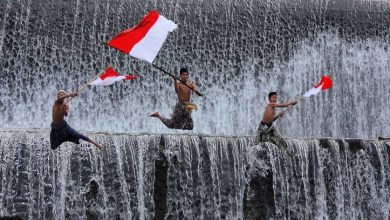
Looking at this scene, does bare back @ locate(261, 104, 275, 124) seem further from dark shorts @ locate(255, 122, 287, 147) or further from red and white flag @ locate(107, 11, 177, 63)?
red and white flag @ locate(107, 11, 177, 63)

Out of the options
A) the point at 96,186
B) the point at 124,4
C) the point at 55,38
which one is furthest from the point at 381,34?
the point at 96,186

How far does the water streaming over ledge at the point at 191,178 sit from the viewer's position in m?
11.9

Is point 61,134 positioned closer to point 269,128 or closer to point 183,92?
point 183,92

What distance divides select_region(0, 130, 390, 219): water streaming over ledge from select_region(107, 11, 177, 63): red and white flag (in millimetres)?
1970

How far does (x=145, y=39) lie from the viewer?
436 inches

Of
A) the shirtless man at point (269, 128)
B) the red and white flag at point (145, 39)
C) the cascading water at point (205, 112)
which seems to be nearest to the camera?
the red and white flag at point (145, 39)

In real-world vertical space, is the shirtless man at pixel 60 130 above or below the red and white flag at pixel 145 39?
below

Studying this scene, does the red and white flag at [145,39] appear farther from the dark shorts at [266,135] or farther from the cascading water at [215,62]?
the cascading water at [215,62]

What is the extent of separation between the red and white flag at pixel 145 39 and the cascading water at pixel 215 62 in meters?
6.35

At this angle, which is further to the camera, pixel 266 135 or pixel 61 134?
pixel 266 135

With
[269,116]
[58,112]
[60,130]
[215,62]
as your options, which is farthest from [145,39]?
[215,62]

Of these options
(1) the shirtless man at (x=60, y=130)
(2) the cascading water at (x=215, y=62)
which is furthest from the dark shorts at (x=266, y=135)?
(2) the cascading water at (x=215, y=62)

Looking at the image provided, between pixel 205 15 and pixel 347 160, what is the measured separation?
6.74m

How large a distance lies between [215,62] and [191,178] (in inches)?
254
